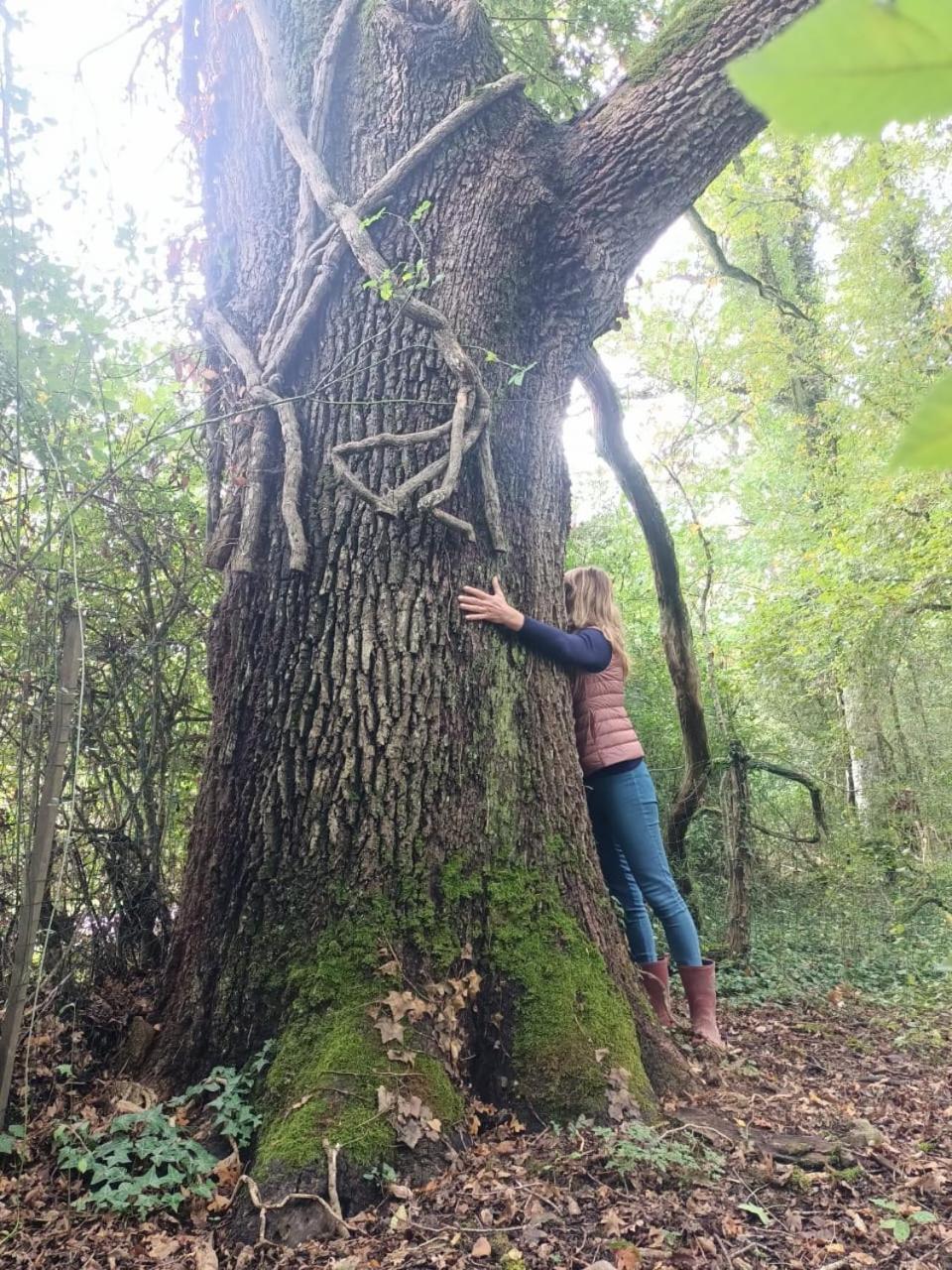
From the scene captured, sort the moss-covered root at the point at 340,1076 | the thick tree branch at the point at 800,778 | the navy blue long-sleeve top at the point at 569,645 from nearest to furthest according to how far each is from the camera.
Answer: the moss-covered root at the point at 340,1076 < the navy blue long-sleeve top at the point at 569,645 < the thick tree branch at the point at 800,778

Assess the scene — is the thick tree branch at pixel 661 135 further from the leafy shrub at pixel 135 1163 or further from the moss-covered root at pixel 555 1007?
the leafy shrub at pixel 135 1163

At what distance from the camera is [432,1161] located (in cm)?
221

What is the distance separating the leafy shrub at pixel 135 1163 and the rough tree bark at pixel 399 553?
0.67 ft

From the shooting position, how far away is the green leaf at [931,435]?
0.21 m

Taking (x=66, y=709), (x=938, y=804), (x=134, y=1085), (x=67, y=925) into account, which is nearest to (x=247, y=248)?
(x=66, y=709)

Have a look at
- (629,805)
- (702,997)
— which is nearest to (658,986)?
(702,997)

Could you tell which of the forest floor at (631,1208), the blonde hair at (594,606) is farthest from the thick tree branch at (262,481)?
the forest floor at (631,1208)

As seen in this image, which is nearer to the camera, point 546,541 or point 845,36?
point 845,36

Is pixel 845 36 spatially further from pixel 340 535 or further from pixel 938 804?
pixel 938 804

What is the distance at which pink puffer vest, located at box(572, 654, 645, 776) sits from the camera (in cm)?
339

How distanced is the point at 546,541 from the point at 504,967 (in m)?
1.53

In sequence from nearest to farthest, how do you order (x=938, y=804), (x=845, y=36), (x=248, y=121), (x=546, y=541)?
(x=845, y=36)
(x=546, y=541)
(x=248, y=121)
(x=938, y=804)

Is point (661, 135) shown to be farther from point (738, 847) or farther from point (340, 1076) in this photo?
point (738, 847)

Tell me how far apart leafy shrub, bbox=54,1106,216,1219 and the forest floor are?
0.16ft
